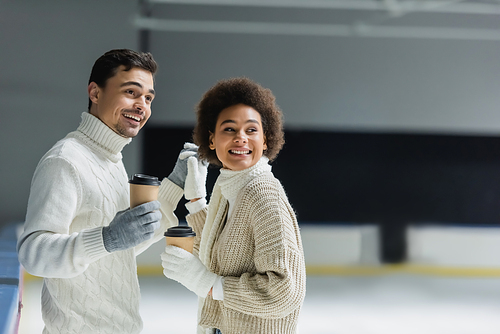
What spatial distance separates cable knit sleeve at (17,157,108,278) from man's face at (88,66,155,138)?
0.24 meters

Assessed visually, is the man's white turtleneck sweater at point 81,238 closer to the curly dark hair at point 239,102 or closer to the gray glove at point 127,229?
the gray glove at point 127,229

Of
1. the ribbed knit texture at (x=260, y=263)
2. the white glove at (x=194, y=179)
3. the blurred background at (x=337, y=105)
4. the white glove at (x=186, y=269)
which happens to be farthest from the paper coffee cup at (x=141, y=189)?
the blurred background at (x=337, y=105)

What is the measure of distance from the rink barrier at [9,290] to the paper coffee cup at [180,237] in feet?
1.50

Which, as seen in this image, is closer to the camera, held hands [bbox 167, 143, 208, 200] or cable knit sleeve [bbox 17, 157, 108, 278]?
cable knit sleeve [bbox 17, 157, 108, 278]

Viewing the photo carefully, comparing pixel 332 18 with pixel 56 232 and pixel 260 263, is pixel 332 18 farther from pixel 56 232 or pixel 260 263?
pixel 56 232

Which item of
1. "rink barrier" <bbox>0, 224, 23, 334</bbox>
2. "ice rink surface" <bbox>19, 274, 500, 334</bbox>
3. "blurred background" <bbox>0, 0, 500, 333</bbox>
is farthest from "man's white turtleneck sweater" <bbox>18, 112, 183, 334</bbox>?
"blurred background" <bbox>0, 0, 500, 333</bbox>

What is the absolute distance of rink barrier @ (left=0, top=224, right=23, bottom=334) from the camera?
1278 millimetres

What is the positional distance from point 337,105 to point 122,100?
259 inches

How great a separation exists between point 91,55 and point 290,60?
3.01m

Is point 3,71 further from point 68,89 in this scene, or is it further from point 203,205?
point 203,205

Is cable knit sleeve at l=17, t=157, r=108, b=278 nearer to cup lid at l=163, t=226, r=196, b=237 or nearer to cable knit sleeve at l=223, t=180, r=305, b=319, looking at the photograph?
A: cup lid at l=163, t=226, r=196, b=237

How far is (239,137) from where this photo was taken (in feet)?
4.81

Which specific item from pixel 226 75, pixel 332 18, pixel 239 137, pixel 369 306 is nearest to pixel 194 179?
pixel 239 137

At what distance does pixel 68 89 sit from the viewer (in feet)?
22.2
